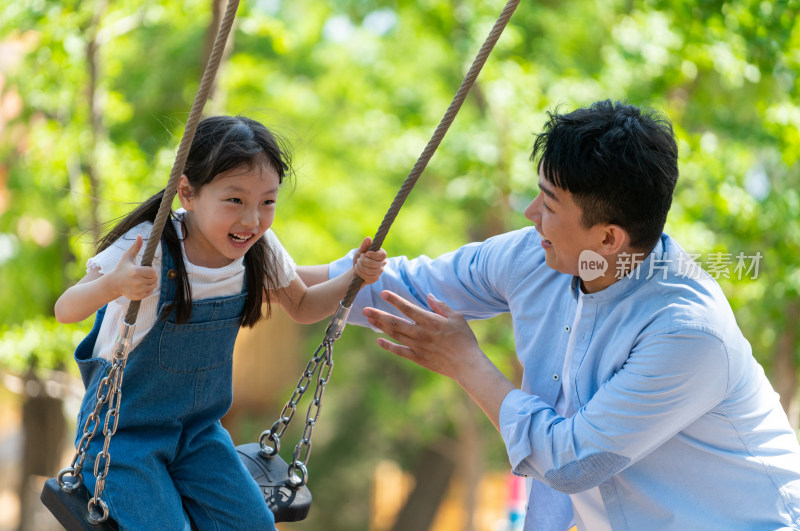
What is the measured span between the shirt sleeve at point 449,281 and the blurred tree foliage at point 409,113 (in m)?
0.52

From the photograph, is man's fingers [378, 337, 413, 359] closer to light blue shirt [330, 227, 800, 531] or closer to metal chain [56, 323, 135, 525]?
light blue shirt [330, 227, 800, 531]

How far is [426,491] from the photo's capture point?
1201 centimetres

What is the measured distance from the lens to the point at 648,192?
1.79 metres

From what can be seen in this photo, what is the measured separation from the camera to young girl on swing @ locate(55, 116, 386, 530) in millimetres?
1812

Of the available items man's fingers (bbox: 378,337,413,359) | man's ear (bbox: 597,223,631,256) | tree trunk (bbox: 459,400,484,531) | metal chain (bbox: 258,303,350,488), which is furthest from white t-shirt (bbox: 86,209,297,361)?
tree trunk (bbox: 459,400,484,531)

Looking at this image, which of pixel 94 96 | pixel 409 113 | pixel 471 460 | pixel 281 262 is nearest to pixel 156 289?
pixel 281 262

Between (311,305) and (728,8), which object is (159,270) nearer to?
(311,305)

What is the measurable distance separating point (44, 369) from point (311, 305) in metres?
4.32

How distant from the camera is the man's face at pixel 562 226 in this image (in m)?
1.84

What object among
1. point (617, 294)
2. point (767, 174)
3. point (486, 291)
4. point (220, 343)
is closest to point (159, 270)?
point (220, 343)

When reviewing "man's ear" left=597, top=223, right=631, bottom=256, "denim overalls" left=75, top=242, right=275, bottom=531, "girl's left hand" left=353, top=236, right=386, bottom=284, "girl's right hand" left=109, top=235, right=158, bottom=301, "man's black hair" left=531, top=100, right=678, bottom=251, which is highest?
"man's black hair" left=531, top=100, right=678, bottom=251

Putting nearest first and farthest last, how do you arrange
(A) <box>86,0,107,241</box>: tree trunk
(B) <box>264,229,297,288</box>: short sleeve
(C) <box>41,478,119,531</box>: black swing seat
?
(C) <box>41,478,119,531</box>: black swing seat
(B) <box>264,229,297,288</box>: short sleeve
(A) <box>86,0,107,241</box>: tree trunk

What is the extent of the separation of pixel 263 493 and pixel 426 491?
10.3 m

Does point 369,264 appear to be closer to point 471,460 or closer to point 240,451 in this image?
point 240,451
